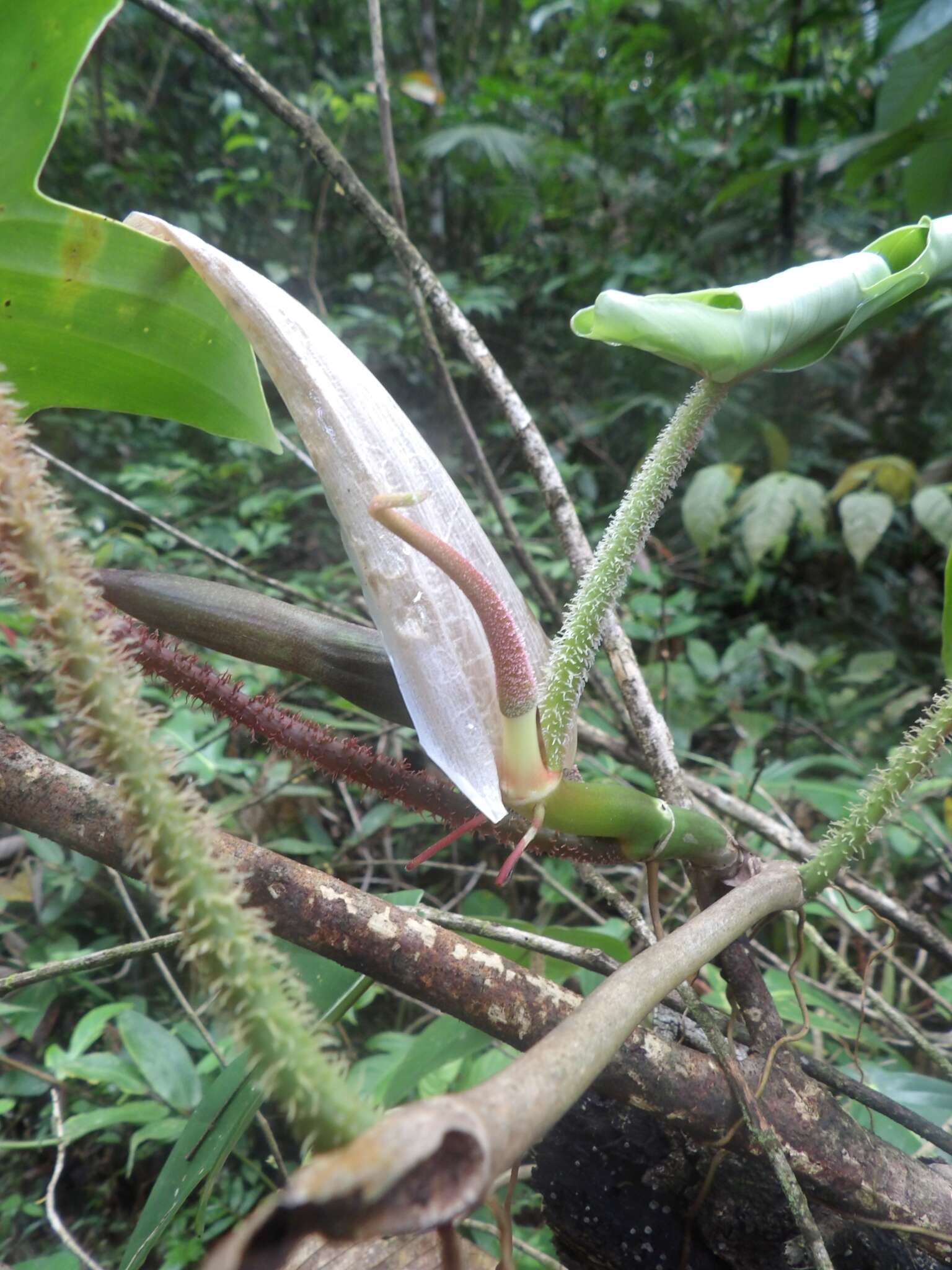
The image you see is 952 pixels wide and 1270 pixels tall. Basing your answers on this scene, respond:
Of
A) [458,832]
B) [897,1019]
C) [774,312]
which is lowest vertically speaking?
[897,1019]

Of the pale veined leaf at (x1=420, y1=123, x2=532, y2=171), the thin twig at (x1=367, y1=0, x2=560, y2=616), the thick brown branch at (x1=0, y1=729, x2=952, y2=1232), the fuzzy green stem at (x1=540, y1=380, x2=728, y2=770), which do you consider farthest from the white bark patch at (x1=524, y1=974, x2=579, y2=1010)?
the pale veined leaf at (x1=420, y1=123, x2=532, y2=171)

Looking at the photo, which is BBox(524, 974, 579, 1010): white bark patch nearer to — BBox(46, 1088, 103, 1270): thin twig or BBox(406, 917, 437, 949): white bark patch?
BBox(406, 917, 437, 949): white bark patch

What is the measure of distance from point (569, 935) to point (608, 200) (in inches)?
106

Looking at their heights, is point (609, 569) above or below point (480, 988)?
above

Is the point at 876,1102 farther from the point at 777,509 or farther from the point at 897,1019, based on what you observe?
the point at 777,509

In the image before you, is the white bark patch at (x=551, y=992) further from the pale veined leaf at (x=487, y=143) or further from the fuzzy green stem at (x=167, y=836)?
the pale veined leaf at (x=487, y=143)

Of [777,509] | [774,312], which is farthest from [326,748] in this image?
[777,509]

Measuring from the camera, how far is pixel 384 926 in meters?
0.35

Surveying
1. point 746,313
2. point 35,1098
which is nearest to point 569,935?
point 746,313

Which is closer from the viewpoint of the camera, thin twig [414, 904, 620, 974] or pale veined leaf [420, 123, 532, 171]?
thin twig [414, 904, 620, 974]

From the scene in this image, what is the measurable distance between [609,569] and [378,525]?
0.34ft

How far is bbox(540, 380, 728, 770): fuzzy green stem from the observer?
0.35 metres

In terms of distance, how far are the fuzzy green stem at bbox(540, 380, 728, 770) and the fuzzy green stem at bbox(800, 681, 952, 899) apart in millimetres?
161

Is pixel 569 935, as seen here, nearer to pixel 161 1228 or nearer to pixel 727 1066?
pixel 727 1066
